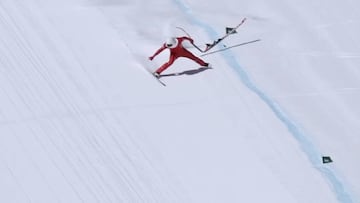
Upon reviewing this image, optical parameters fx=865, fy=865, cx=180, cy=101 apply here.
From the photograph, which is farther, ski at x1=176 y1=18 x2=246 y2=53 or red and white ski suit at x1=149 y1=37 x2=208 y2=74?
ski at x1=176 y1=18 x2=246 y2=53

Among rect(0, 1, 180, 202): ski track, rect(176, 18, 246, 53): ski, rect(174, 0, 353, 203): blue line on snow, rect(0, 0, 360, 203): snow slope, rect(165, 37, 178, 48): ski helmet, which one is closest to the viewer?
rect(0, 1, 180, 202): ski track

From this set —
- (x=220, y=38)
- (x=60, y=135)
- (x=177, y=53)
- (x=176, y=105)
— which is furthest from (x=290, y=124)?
(x=60, y=135)

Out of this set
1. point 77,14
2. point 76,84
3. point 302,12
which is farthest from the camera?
point 302,12

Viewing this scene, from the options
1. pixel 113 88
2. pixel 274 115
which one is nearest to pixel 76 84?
pixel 113 88

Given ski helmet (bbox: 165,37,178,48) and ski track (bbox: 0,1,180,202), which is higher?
ski helmet (bbox: 165,37,178,48)

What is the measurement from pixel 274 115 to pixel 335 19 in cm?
152

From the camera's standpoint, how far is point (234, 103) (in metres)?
6.61

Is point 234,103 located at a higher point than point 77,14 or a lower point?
lower

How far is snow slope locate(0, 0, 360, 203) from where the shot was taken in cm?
582

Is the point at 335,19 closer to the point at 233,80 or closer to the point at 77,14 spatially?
the point at 233,80

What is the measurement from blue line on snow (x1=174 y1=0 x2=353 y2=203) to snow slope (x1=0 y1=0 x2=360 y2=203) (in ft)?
0.03

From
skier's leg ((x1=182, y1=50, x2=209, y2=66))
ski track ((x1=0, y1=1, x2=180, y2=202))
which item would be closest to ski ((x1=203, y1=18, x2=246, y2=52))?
skier's leg ((x1=182, y1=50, x2=209, y2=66))

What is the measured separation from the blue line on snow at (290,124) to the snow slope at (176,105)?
0.01 meters

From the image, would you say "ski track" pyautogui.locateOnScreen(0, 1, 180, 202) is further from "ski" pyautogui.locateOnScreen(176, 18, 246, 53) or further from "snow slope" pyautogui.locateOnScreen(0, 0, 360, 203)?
"ski" pyautogui.locateOnScreen(176, 18, 246, 53)
